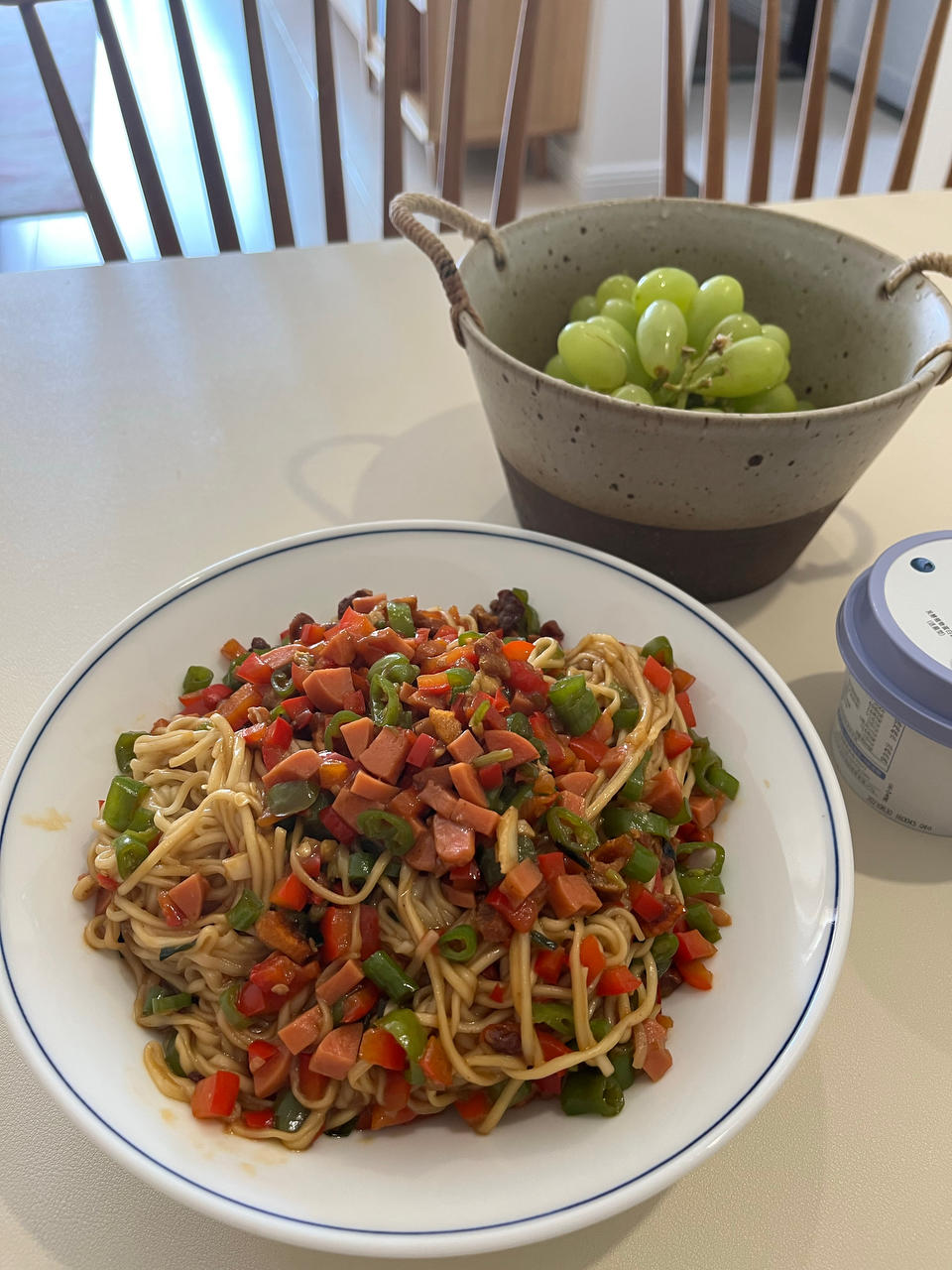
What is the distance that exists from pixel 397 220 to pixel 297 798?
81cm

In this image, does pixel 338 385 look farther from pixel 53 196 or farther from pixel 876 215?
pixel 53 196

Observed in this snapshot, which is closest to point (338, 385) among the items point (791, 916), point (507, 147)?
point (507, 147)

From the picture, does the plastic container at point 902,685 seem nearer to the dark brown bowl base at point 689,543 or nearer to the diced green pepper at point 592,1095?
the dark brown bowl base at point 689,543

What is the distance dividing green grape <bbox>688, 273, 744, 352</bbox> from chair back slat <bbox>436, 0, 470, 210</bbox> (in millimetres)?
1204

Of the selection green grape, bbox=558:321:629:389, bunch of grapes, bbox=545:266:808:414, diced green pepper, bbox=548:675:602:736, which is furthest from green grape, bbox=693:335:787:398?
diced green pepper, bbox=548:675:602:736

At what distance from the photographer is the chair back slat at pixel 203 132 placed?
6.92 feet

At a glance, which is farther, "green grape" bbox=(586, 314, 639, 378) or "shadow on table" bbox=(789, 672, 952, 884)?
"green grape" bbox=(586, 314, 639, 378)

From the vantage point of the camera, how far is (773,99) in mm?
2496

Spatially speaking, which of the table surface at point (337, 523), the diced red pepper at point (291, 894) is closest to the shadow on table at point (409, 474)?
the table surface at point (337, 523)

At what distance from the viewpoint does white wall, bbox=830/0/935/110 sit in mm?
6051

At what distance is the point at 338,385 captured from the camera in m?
1.80

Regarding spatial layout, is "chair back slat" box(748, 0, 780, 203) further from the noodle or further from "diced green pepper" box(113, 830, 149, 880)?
"diced green pepper" box(113, 830, 149, 880)

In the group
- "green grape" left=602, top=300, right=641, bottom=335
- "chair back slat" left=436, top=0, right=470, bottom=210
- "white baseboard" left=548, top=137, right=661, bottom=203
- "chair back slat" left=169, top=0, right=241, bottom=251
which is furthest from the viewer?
"white baseboard" left=548, top=137, right=661, bottom=203

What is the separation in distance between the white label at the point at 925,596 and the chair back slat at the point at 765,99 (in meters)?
1.81
